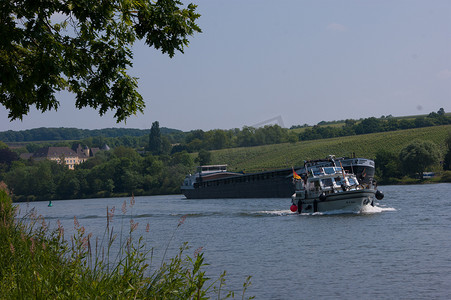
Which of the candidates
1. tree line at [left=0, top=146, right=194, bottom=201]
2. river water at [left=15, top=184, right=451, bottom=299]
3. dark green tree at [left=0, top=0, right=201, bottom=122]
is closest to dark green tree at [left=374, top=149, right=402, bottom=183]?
tree line at [left=0, top=146, right=194, bottom=201]

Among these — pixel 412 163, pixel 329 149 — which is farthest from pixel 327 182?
pixel 329 149

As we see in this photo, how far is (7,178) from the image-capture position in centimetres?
13025

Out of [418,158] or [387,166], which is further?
[387,166]

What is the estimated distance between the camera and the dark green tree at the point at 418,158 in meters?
85.9

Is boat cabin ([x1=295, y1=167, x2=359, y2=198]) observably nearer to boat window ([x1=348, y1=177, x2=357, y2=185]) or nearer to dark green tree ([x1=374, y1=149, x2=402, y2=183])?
boat window ([x1=348, y1=177, x2=357, y2=185])

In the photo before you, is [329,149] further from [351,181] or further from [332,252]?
[332,252]

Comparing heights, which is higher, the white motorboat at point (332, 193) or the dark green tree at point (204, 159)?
the dark green tree at point (204, 159)

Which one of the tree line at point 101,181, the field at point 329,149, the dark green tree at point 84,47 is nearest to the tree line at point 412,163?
the field at point 329,149

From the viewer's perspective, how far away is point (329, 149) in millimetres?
123312

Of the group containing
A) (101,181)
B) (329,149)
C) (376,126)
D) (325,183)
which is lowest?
(101,181)

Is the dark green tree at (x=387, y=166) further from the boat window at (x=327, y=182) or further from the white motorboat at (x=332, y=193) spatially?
the boat window at (x=327, y=182)

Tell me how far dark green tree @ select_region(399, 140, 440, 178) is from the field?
13.8 m

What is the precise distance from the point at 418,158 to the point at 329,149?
37.5m

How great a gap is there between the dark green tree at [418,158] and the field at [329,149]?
1384cm
